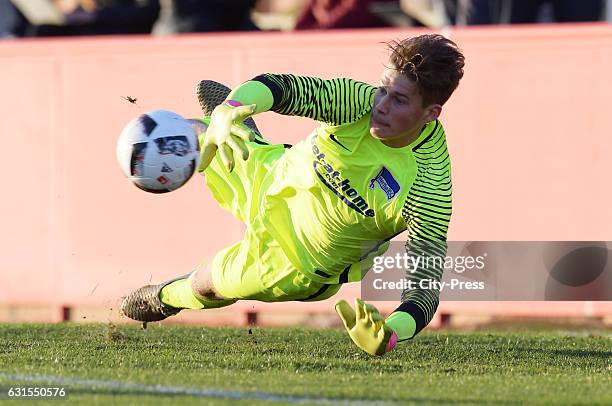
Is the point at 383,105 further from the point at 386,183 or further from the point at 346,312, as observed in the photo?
the point at 346,312

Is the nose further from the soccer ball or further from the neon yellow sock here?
the neon yellow sock

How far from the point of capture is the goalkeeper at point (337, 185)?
7.46m

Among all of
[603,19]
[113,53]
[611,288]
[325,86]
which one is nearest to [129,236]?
[113,53]

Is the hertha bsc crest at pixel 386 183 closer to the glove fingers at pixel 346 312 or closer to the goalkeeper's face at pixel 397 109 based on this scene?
the goalkeeper's face at pixel 397 109

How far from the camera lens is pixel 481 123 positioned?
12.3m

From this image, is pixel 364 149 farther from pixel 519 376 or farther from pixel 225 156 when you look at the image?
pixel 519 376

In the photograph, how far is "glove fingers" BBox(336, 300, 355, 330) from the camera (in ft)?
22.8

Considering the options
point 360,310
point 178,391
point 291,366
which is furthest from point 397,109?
point 178,391

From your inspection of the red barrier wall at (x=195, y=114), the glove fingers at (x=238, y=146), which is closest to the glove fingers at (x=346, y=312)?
the glove fingers at (x=238, y=146)

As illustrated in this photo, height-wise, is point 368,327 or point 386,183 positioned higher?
point 386,183

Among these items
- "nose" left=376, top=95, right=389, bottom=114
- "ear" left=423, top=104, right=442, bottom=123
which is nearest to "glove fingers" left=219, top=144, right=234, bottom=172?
"nose" left=376, top=95, right=389, bottom=114

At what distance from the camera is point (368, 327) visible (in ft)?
23.2

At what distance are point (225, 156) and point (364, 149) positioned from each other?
4.01ft

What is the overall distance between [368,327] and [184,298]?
91.6 inches
